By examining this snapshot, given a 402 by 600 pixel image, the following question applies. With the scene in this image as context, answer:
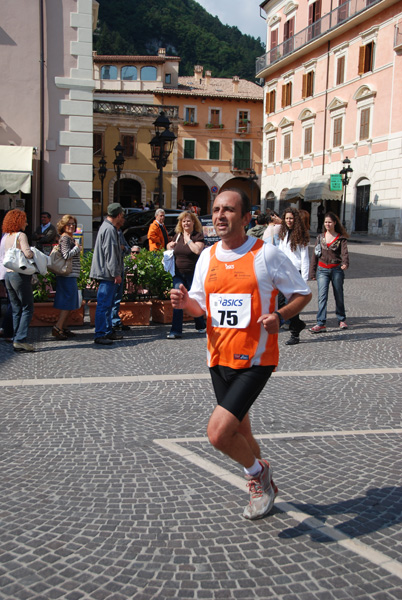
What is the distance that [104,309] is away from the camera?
8.32 m

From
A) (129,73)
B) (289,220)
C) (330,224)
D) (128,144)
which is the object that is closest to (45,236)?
(289,220)

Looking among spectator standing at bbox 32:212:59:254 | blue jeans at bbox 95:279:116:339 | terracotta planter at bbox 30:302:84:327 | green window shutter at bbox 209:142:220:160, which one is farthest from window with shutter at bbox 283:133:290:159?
blue jeans at bbox 95:279:116:339

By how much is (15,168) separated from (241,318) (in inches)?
459

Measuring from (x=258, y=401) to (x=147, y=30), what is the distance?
9225cm

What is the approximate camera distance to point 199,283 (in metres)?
3.42

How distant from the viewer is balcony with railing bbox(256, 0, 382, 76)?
34.0 m

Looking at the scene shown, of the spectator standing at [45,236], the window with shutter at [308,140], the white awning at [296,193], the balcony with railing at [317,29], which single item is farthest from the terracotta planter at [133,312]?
the window with shutter at [308,140]

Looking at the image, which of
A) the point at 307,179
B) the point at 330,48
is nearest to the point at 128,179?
the point at 307,179

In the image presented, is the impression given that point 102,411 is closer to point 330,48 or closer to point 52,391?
point 52,391

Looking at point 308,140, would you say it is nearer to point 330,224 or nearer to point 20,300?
point 330,224

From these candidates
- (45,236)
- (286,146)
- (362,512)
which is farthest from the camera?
(286,146)

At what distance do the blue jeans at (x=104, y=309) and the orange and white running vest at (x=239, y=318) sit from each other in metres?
5.27

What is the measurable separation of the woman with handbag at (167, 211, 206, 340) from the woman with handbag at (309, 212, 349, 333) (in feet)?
6.13

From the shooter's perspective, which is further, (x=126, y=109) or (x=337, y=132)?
(x=126, y=109)
